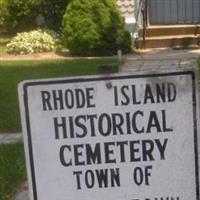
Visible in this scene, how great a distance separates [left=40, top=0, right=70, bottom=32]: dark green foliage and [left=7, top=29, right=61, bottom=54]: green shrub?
107 cm

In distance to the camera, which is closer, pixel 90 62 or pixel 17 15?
pixel 90 62

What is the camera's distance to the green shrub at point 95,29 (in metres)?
13.4

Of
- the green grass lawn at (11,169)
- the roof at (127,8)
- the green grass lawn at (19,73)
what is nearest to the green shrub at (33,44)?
the green grass lawn at (19,73)

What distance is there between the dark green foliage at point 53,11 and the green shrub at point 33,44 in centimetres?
107

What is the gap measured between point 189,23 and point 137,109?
13.1m

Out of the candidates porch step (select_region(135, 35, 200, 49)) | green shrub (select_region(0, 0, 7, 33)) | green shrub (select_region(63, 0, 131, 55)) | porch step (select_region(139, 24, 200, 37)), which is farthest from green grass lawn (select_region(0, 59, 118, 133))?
green shrub (select_region(0, 0, 7, 33))

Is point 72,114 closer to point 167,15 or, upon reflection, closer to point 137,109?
point 137,109

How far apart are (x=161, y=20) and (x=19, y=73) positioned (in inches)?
197

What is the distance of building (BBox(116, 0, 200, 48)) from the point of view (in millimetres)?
14438

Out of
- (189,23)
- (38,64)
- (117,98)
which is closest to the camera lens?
(117,98)

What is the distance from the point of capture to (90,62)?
12414mm

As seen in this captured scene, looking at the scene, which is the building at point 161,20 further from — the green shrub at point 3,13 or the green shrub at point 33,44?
the green shrub at point 3,13

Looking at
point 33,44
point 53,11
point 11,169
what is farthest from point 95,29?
point 11,169

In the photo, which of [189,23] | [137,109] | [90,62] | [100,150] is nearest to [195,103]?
[137,109]
